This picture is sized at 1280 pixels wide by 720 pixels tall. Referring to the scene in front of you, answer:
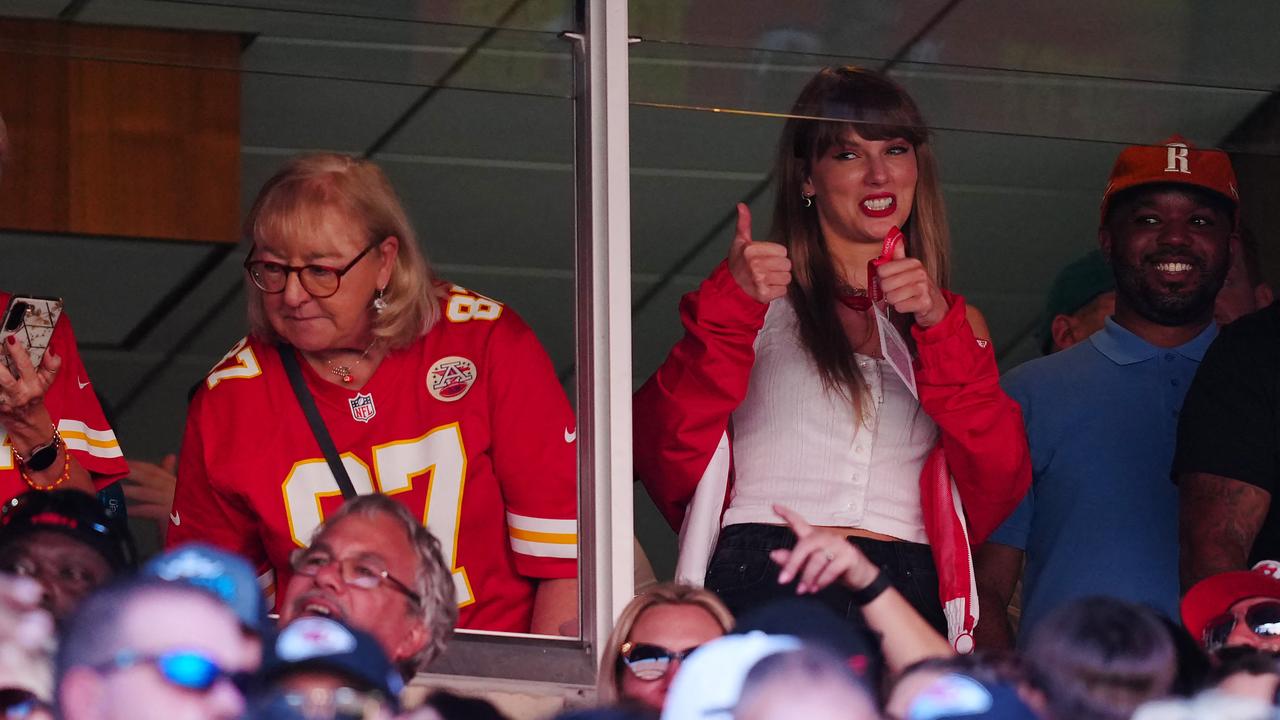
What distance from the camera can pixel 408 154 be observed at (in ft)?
14.6

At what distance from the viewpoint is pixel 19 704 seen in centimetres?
183

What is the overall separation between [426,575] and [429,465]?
0.49 meters

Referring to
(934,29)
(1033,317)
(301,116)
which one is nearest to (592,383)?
(934,29)

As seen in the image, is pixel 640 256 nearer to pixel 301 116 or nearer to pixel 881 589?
pixel 301 116

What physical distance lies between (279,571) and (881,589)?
983 millimetres

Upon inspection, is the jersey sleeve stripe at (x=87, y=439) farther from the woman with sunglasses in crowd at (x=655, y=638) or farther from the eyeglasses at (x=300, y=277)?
the woman with sunglasses in crowd at (x=655, y=638)

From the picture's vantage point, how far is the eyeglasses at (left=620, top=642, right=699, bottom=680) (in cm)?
226

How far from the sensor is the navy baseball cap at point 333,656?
5.91ft

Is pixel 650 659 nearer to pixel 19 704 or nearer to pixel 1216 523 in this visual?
pixel 19 704

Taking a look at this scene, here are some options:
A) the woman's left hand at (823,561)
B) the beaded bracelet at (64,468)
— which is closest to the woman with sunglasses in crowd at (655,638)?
the woman's left hand at (823,561)

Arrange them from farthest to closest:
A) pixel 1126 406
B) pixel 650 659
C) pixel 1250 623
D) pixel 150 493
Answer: pixel 150 493 → pixel 1126 406 → pixel 1250 623 → pixel 650 659

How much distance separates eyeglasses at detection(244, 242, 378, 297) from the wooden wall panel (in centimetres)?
29

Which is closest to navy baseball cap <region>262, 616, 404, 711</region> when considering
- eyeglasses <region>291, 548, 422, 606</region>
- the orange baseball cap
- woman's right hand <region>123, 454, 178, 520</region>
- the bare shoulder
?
eyeglasses <region>291, 548, 422, 606</region>

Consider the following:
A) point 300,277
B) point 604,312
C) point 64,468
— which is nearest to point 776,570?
point 604,312
